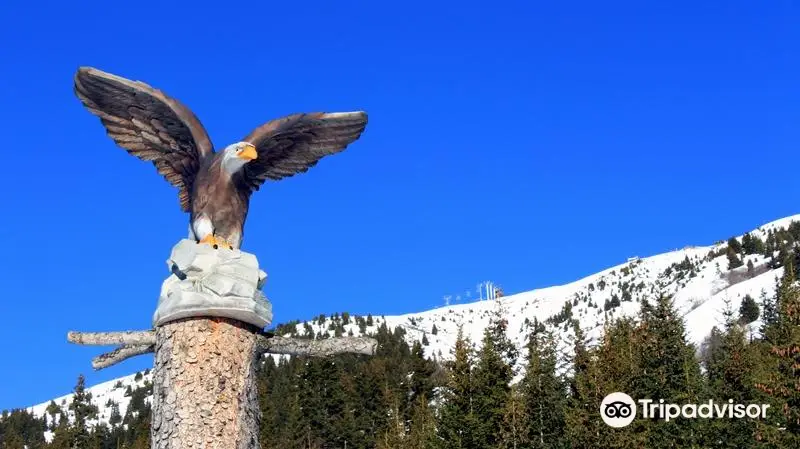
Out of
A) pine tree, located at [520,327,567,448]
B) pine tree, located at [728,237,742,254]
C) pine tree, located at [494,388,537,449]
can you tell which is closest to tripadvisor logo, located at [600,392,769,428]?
pine tree, located at [494,388,537,449]

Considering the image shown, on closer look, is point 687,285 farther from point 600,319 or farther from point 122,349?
point 122,349

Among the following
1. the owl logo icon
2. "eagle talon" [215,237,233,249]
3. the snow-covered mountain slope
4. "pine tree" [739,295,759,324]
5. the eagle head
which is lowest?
"eagle talon" [215,237,233,249]

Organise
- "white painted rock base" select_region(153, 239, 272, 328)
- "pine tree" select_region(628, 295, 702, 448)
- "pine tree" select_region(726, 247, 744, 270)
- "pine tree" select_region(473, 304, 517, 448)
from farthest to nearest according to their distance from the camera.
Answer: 1. "pine tree" select_region(726, 247, 744, 270)
2. "pine tree" select_region(473, 304, 517, 448)
3. "pine tree" select_region(628, 295, 702, 448)
4. "white painted rock base" select_region(153, 239, 272, 328)

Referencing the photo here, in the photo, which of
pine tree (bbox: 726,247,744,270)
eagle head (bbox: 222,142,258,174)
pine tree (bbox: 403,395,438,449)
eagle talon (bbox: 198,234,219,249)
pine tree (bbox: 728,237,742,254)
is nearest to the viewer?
eagle talon (bbox: 198,234,219,249)

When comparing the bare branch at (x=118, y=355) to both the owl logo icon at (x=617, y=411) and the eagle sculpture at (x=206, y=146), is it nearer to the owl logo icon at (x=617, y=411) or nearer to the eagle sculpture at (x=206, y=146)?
the eagle sculpture at (x=206, y=146)

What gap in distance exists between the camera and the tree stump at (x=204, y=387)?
8.40 m

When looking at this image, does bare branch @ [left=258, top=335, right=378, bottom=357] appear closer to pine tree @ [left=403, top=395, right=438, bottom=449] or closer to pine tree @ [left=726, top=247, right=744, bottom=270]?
pine tree @ [left=403, top=395, right=438, bottom=449]

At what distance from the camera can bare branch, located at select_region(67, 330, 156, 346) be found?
8977 millimetres

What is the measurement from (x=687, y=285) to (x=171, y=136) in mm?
112436

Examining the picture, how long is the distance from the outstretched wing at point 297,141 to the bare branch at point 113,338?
2.08 metres

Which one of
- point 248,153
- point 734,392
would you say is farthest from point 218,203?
point 734,392

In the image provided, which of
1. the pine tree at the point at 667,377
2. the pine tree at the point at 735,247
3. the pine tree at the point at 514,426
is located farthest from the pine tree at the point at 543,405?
the pine tree at the point at 735,247

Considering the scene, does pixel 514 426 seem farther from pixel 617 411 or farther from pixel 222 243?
pixel 222 243

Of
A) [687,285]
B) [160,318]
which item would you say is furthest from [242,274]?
[687,285]
